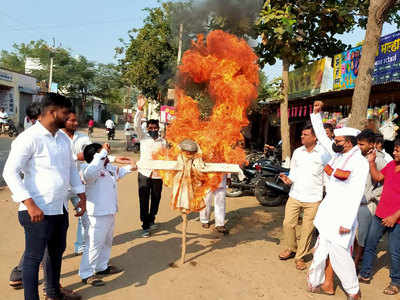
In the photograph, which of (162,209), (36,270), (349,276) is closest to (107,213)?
(36,270)

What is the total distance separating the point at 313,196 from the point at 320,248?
0.94 metres

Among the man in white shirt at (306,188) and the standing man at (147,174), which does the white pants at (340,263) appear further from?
the standing man at (147,174)

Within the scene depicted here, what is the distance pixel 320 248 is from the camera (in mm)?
3949

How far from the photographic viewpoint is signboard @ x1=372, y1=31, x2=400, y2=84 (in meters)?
7.23

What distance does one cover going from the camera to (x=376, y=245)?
4293mm

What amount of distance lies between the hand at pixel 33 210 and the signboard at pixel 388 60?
25.6 feet

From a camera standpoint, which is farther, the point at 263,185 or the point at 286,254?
the point at 263,185

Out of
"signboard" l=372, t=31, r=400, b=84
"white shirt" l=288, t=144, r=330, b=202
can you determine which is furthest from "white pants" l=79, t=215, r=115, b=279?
"signboard" l=372, t=31, r=400, b=84

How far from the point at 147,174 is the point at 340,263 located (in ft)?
11.2

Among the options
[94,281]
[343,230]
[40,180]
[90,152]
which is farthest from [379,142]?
[40,180]

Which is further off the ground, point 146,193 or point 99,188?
point 99,188

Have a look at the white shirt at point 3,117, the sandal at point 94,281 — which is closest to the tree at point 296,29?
the sandal at point 94,281

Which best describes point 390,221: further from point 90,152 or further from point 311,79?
point 311,79

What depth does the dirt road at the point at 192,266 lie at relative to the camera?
3849 mm
